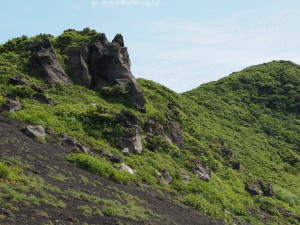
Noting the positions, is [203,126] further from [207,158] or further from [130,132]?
[130,132]

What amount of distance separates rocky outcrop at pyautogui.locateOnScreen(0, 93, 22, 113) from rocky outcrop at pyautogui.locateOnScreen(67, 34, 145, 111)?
38.3ft

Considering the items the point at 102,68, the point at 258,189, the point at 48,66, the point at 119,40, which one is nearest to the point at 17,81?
the point at 48,66

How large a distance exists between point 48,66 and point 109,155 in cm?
1663

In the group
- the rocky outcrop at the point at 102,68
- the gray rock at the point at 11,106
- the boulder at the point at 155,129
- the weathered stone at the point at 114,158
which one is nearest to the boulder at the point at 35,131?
the gray rock at the point at 11,106

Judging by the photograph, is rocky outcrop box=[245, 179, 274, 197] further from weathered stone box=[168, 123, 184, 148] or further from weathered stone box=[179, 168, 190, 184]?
weathered stone box=[179, 168, 190, 184]

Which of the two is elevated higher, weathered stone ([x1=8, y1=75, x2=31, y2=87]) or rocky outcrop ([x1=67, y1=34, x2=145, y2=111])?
rocky outcrop ([x1=67, y1=34, x2=145, y2=111])

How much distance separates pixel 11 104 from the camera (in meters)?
29.1

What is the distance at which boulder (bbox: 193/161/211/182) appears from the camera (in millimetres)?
33619

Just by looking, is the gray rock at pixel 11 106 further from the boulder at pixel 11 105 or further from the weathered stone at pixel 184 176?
the weathered stone at pixel 184 176

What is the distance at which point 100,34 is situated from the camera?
4572cm

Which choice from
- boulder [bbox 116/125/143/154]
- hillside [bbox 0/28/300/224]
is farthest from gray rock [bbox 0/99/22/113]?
boulder [bbox 116/125/143/154]

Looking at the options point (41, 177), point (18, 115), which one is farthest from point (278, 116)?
point (41, 177)

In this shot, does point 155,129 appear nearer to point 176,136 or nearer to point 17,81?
point 176,136

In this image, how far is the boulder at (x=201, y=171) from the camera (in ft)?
110
